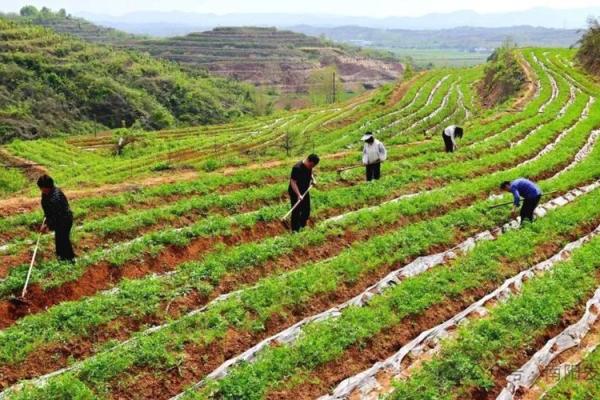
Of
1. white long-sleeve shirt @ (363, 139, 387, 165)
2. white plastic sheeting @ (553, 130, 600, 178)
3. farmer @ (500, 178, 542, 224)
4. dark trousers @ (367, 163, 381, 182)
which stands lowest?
white plastic sheeting @ (553, 130, 600, 178)

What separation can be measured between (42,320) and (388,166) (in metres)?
14.8

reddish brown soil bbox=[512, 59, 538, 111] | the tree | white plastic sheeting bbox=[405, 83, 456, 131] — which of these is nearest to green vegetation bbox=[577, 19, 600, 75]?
reddish brown soil bbox=[512, 59, 538, 111]

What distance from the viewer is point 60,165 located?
169 ft

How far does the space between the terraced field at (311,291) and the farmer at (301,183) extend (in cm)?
60

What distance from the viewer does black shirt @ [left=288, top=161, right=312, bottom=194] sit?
14.9m

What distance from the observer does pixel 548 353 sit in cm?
1034

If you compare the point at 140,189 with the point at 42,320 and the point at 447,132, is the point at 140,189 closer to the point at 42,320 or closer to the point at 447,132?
the point at 42,320

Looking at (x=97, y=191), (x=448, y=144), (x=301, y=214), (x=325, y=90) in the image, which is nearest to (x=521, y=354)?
(x=301, y=214)

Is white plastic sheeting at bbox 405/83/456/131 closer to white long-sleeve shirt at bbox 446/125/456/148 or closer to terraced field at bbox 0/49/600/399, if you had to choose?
white long-sleeve shirt at bbox 446/125/456/148

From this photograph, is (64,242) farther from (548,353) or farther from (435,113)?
(435,113)

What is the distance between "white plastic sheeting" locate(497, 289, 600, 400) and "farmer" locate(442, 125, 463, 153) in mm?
13785

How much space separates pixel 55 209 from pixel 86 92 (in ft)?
322

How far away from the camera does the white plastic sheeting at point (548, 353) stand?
9.62m

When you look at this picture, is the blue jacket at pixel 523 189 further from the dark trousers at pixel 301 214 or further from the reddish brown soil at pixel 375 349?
the dark trousers at pixel 301 214
